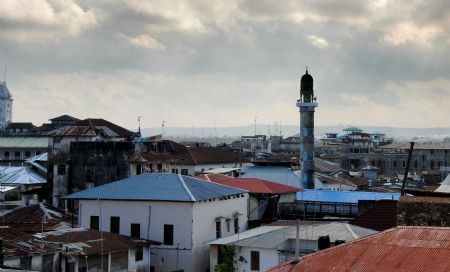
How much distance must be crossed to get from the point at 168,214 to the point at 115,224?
3.42 metres

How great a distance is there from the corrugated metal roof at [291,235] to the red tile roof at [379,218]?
226 centimetres

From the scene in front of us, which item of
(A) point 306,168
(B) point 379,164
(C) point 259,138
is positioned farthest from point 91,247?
(C) point 259,138

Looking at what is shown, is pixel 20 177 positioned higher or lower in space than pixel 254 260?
higher

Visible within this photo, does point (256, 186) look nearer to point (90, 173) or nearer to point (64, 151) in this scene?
point (90, 173)

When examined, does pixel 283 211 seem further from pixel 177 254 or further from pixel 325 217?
pixel 177 254

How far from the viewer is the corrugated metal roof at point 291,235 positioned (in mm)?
33050

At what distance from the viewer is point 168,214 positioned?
3834cm

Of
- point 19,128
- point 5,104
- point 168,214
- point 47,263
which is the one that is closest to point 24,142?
point 19,128

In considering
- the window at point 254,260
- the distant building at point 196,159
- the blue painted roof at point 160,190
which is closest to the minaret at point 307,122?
the distant building at point 196,159

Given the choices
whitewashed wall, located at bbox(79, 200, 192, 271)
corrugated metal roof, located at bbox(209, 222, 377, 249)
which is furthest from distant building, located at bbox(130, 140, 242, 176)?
corrugated metal roof, located at bbox(209, 222, 377, 249)

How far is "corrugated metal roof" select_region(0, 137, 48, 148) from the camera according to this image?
110m

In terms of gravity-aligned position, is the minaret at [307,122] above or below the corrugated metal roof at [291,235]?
above

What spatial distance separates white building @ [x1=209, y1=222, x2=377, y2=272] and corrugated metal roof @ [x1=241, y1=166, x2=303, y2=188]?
26102mm

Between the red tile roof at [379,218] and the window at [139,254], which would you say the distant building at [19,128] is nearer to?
the window at [139,254]
